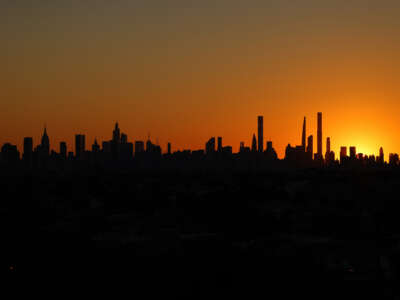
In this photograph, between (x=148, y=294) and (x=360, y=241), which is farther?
A: (x=360, y=241)

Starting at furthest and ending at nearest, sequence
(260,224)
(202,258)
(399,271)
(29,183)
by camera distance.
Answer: (29,183) → (260,224) → (202,258) → (399,271)

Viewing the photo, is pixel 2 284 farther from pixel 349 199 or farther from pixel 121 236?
pixel 349 199

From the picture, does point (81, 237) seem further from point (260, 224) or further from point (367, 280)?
point (367, 280)

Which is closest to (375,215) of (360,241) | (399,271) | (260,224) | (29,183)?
(260,224)

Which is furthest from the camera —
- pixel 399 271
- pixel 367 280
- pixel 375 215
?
pixel 375 215

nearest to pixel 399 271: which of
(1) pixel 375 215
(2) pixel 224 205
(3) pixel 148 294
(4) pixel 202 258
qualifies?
(4) pixel 202 258

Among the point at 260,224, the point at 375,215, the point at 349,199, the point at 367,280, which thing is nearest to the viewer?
the point at 367,280
